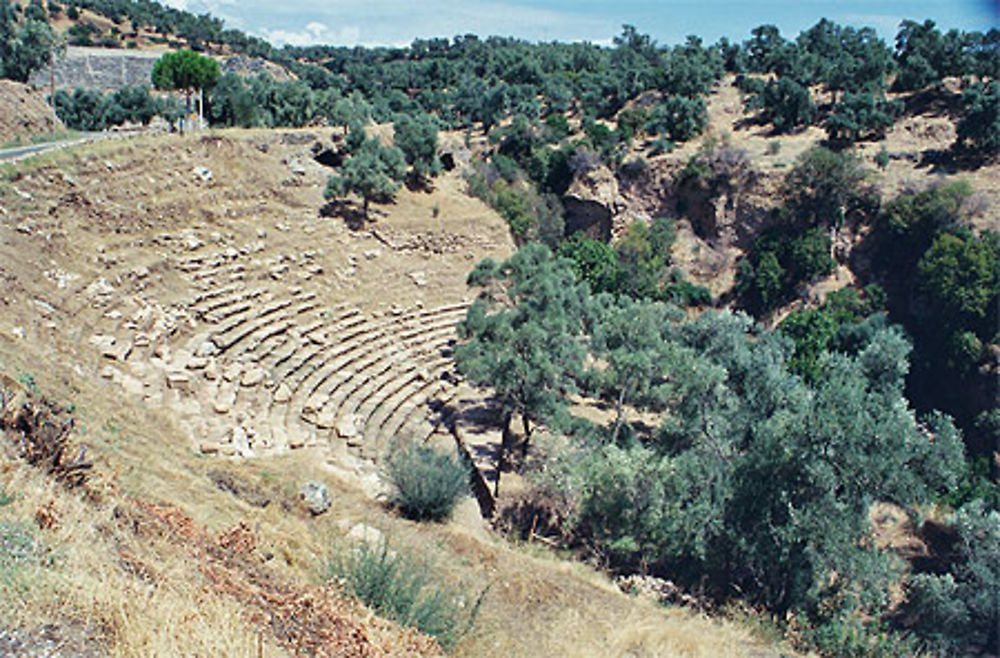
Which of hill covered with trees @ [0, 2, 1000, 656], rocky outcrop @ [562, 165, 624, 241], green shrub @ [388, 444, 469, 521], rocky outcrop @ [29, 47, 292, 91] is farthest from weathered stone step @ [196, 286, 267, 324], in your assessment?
rocky outcrop @ [29, 47, 292, 91]

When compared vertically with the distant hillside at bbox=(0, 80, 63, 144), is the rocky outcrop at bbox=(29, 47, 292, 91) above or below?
above

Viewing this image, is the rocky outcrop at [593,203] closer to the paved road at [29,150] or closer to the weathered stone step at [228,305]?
the weathered stone step at [228,305]

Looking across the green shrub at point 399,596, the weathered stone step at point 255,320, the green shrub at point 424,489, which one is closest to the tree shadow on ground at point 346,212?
the weathered stone step at point 255,320

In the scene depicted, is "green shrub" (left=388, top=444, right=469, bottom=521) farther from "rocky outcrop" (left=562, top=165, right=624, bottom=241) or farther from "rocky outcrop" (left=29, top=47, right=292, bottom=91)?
"rocky outcrop" (left=29, top=47, right=292, bottom=91)

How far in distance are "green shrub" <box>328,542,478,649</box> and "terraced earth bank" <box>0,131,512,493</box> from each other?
17.6 feet

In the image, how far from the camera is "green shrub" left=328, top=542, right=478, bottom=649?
19.6 ft

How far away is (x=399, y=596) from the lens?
6047mm

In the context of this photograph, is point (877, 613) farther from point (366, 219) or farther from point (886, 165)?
point (886, 165)

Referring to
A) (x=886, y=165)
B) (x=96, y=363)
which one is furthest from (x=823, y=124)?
(x=96, y=363)

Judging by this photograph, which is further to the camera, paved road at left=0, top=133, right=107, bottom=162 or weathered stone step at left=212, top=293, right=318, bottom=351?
paved road at left=0, top=133, right=107, bottom=162

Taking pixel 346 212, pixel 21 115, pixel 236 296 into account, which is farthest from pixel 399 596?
pixel 21 115

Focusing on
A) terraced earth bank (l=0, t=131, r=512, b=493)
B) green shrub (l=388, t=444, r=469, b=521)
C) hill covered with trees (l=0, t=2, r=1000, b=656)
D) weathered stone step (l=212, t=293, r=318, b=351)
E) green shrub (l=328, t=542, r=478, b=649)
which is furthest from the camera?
weathered stone step (l=212, t=293, r=318, b=351)

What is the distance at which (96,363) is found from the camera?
11.4m

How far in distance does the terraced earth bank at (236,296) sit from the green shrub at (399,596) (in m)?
5.37
